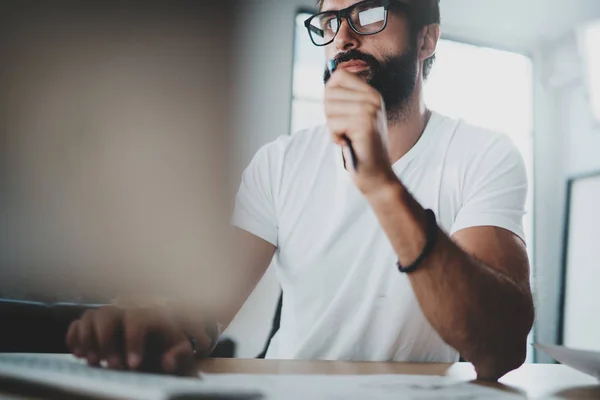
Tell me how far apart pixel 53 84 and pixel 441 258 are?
60 centimetres

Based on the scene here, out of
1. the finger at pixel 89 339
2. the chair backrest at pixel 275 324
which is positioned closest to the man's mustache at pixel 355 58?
the chair backrest at pixel 275 324

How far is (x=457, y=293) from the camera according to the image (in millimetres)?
570

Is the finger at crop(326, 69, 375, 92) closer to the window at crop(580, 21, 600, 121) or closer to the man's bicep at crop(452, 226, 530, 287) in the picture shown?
the man's bicep at crop(452, 226, 530, 287)

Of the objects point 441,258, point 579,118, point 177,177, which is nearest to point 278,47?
point 177,177

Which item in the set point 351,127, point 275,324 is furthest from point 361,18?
point 275,324

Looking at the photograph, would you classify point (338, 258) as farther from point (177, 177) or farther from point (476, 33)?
point (476, 33)

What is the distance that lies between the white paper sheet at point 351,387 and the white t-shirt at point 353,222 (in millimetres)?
234

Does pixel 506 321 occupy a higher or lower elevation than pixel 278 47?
lower

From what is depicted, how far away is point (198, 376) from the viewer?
453mm

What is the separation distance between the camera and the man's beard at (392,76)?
75 cm

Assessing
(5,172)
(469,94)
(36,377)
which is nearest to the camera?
(36,377)

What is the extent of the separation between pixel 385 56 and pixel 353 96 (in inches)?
7.5

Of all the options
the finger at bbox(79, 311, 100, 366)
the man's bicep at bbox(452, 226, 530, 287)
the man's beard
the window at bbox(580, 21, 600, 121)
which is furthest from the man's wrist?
the window at bbox(580, 21, 600, 121)

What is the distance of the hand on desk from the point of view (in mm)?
463
